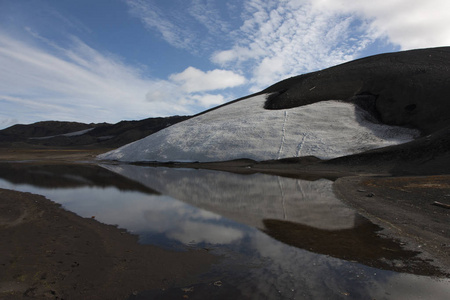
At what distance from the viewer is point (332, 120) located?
49.0m

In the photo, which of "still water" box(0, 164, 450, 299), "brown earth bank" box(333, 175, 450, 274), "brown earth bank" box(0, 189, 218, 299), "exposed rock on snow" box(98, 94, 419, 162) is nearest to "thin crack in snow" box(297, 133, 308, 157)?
"exposed rock on snow" box(98, 94, 419, 162)

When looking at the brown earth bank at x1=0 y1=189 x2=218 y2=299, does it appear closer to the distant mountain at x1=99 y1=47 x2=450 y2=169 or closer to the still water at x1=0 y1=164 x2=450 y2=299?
the still water at x1=0 y1=164 x2=450 y2=299

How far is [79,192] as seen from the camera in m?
19.9

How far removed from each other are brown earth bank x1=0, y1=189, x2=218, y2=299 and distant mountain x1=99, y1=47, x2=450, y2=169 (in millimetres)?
33146

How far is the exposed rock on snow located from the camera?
42.1 m

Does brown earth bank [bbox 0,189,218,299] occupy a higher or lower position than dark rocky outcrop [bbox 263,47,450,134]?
lower

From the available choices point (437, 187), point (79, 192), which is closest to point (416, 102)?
point (437, 187)

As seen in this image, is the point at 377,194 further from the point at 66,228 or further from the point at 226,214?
the point at 66,228

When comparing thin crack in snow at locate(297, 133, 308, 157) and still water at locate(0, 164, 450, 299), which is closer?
still water at locate(0, 164, 450, 299)

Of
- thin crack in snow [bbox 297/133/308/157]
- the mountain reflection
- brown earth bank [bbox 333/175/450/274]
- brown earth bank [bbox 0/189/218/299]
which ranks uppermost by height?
thin crack in snow [bbox 297/133/308/157]

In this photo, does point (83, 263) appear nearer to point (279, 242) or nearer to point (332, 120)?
point (279, 242)

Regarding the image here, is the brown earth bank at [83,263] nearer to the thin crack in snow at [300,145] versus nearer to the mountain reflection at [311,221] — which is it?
the mountain reflection at [311,221]

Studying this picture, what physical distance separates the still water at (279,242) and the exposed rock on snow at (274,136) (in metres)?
25.9

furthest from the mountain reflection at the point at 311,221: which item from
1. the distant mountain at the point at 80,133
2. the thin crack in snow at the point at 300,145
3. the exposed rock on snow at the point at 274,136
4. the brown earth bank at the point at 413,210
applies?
the distant mountain at the point at 80,133
